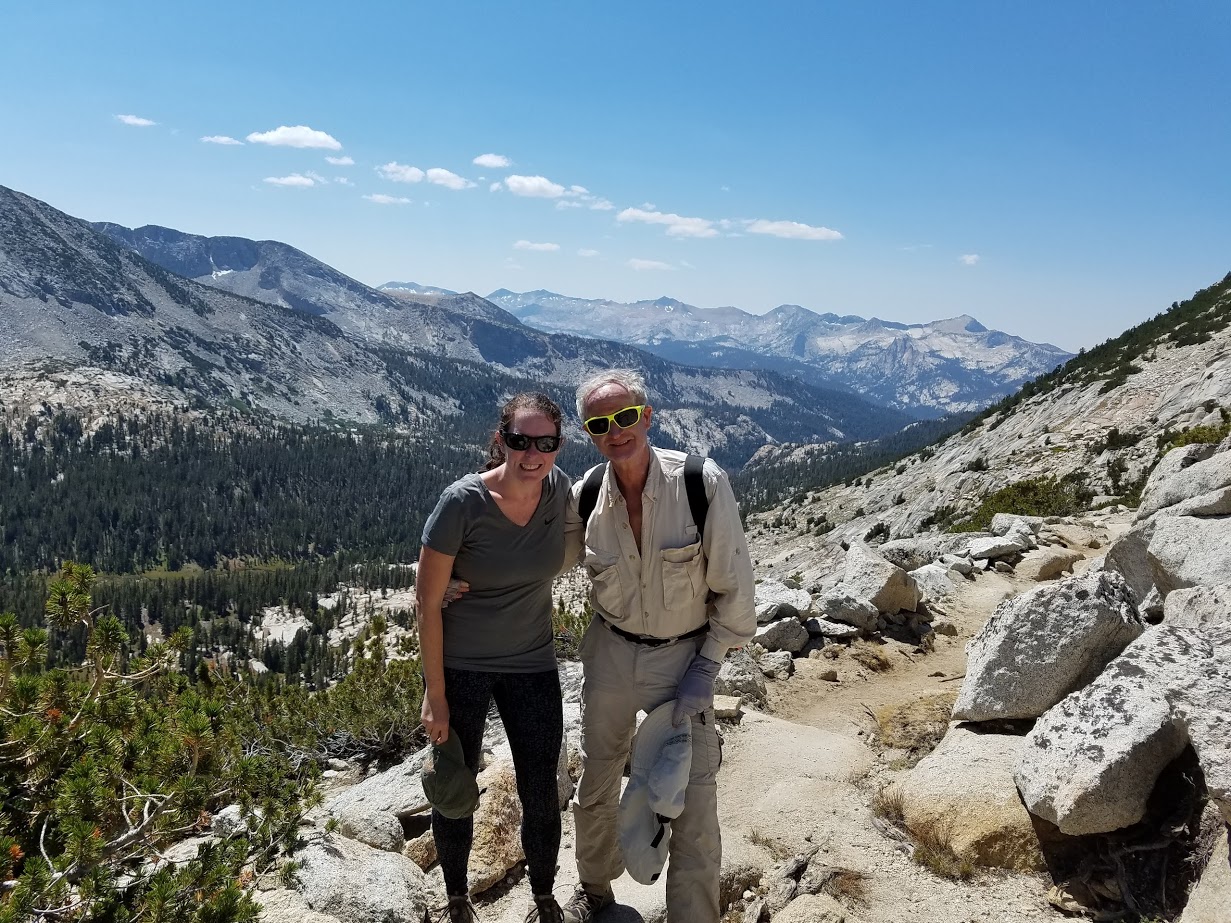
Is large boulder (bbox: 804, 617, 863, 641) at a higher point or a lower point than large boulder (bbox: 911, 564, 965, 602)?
lower

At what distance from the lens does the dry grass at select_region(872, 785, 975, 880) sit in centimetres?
475

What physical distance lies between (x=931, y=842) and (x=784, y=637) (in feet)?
16.7

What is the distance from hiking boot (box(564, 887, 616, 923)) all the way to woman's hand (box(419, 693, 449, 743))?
1.40 m

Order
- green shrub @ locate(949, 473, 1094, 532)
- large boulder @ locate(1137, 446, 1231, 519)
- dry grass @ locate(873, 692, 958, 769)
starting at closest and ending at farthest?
dry grass @ locate(873, 692, 958, 769) → large boulder @ locate(1137, 446, 1231, 519) → green shrub @ locate(949, 473, 1094, 532)

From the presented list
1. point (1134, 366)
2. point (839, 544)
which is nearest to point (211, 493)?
point (839, 544)

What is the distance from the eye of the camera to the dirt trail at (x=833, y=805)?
4.51 m

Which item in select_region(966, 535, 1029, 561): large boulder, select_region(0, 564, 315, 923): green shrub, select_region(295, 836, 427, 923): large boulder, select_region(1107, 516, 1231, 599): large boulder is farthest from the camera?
select_region(966, 535, 1029, 561): large boulder

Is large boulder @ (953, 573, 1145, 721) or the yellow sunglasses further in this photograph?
large boulder @ (953, 573, 1145, 721)

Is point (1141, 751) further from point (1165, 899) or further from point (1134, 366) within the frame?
point (1134, 366)

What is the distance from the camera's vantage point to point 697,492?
396 cm

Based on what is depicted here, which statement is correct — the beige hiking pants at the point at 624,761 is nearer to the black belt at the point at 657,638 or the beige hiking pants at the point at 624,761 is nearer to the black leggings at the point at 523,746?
the black belt at the point at 657,638

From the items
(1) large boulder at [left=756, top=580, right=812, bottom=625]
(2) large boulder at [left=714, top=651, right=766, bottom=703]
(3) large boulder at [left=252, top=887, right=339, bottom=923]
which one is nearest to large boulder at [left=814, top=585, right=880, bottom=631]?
(1) large boulder at [left=756, top=580, right=812, bottom=625]

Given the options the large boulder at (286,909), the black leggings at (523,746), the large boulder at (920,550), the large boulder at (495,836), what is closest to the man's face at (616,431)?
the black leggings at (523,746)

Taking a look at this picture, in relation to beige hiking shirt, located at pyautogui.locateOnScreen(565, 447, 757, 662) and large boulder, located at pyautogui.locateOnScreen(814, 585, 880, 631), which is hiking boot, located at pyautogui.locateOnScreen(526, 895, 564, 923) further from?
large boulder, located at pyautogui.locateOnScreen(814, 585, 880, 631)
